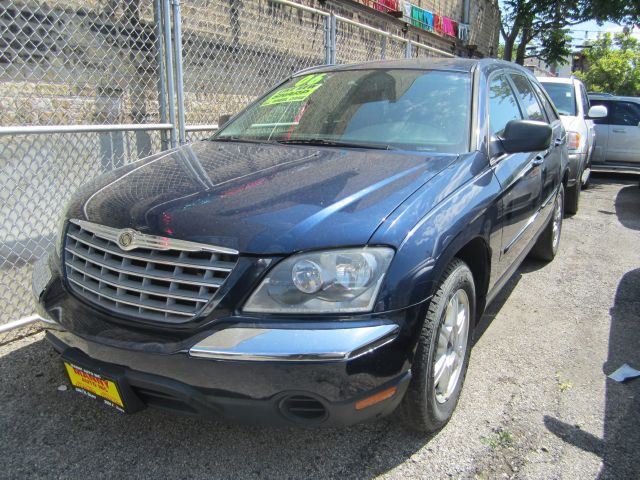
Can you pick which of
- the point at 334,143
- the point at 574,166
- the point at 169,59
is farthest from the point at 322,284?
the point at 574,166

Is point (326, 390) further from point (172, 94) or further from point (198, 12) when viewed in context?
point (198, 12)

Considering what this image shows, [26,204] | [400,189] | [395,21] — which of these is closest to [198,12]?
[26,204]

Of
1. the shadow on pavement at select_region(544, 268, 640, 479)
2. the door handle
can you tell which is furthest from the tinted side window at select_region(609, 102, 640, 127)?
the shadow on pavement at select_region(544, 268, 640, 479)

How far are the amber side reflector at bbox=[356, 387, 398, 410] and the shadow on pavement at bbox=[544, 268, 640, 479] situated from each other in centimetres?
104

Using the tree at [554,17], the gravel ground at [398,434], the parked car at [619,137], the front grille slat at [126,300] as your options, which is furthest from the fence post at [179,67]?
the tree at [554,17]

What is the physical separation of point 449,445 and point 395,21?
13.1m

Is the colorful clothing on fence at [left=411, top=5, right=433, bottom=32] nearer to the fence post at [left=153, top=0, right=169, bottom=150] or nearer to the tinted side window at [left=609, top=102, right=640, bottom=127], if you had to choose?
the tinted side window at [left=609, top=102, right=640, bottom=127]

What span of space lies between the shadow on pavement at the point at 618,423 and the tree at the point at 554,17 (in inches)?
707

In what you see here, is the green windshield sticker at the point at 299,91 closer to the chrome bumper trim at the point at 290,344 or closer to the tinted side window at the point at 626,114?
the chrome bumper trim at the point at 290,344

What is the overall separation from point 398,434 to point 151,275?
136 centimetres

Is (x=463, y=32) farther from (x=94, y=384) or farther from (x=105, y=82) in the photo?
(x=94, y=384)

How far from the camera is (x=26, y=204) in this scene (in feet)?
13.0

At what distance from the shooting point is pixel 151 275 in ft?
6.78

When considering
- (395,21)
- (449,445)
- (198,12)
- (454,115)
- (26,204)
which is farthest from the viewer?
(395,21)
